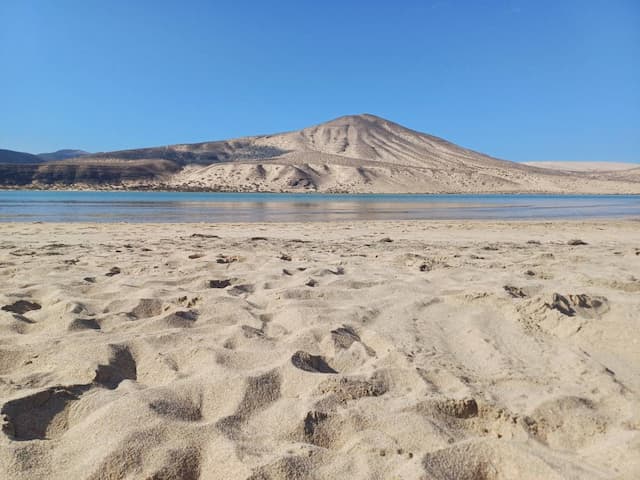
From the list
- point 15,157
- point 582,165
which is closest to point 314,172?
point 15,157

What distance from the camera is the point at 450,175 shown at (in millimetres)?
88812

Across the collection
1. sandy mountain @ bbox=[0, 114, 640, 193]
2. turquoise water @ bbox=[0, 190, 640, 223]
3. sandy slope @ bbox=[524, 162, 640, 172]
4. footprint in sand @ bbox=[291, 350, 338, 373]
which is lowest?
turquoise water @ bbox=[0, 190, 640, 223]

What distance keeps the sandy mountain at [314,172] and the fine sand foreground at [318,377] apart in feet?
220

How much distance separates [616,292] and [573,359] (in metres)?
1.75

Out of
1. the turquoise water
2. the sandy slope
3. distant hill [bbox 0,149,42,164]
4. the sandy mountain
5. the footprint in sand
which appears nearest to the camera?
the footprint in sand

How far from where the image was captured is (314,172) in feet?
280

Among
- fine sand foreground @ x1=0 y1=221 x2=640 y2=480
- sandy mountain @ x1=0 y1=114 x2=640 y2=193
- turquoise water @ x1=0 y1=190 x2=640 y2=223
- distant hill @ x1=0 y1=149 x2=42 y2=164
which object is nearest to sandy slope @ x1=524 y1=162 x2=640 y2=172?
sandy mountain @ x1=0 y1=114 x2=640 y2=193

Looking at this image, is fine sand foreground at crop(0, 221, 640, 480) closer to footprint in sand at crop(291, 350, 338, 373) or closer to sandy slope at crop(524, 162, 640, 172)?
footprint in sand at crop(291, 350, 338, 373)

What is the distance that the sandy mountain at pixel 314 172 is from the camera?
77688mm

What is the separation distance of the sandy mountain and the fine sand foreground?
220ft

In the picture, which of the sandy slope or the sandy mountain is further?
the sandy slope

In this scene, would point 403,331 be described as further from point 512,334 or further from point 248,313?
point 248,313

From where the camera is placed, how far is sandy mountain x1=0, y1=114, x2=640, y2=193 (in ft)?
255

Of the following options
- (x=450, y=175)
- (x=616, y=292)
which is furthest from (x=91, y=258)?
(x=450, y=175)
